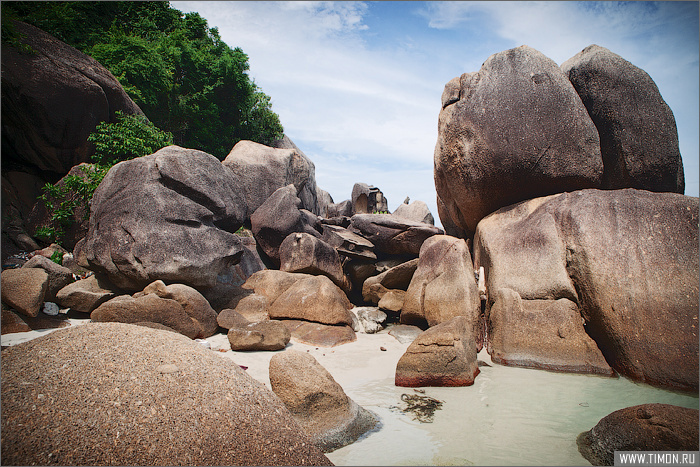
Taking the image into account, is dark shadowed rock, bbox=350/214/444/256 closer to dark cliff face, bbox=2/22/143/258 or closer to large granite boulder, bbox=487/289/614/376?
large granite boulder, bbox=487/289/614/376

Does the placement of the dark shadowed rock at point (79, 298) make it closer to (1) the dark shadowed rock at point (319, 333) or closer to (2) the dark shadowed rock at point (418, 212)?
(1) the dark shadowed rock at point (319, 333)

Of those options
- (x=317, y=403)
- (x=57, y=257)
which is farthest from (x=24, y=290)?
(x=317, y=403)

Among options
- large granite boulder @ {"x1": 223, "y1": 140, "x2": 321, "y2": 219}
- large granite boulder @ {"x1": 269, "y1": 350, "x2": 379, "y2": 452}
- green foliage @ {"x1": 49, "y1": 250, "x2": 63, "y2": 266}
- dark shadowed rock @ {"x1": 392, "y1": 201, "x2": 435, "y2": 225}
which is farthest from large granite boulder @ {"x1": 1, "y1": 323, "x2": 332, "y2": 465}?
dark shadowed rock @ {"x1": 392, "y1": 201, "x2": 435, "y2": 225}

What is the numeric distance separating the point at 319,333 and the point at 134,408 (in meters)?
5.19

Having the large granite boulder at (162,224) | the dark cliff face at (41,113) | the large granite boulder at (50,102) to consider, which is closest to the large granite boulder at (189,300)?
the large granite boulder at (162,224)

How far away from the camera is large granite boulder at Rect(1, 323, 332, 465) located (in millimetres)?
2174

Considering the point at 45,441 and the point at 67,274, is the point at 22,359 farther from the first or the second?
the point at 67,274

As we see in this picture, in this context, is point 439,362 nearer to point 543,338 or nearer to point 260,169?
point 543,338

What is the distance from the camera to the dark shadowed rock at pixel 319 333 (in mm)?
7316

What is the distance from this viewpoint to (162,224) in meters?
7.66

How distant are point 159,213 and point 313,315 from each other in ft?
11.8

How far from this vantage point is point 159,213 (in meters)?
7.71

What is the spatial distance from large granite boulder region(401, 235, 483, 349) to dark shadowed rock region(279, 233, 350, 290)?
8.65 ft

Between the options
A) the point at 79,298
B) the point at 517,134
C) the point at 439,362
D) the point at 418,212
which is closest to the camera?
the point at 439,362
